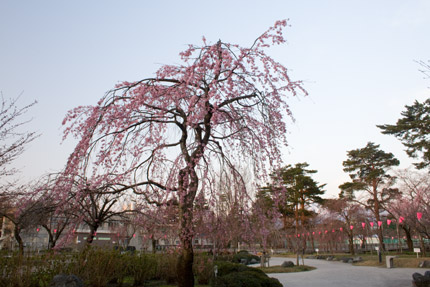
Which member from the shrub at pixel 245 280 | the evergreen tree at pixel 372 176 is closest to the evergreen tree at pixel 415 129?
the evergreen tree at pixel 372 176

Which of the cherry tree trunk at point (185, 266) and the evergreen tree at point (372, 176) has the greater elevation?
the evergreen tree at point (372, 176)

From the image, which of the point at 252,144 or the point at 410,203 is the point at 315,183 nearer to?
the point at 410,203

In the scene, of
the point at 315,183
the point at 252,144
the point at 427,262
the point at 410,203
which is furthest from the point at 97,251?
the point at 315,183

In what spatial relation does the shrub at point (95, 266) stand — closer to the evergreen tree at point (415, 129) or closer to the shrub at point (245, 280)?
the shrub at point (245, 280)

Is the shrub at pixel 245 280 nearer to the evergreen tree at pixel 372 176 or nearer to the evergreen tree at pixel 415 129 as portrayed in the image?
the evergreen tree at pixel 415 129

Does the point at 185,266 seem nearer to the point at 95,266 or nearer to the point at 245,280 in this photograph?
the point at 245,280

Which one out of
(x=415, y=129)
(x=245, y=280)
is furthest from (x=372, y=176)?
(x=245, y=280)

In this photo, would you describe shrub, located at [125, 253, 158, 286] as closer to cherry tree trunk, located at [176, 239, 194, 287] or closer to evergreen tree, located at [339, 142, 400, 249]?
cherry tree trunk, located at [176, 239, 194, 287]

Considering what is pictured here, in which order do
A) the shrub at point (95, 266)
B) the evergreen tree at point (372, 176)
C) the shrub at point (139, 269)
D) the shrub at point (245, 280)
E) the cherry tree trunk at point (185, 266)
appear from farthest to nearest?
1. the evergreen tree at point (372, 176)
2. the shrub at point (139, 269)
3. the shrub at point (95, 266)
4. the shrub at point (245, 280)
5. the cherry tree trunk at point (185, 266)

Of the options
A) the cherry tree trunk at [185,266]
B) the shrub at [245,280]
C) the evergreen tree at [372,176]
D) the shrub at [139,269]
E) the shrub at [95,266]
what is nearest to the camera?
the cherry tree trunk at [185,266]

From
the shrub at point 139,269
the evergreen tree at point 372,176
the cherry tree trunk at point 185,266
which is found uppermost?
the evergreen tree at point 372,176

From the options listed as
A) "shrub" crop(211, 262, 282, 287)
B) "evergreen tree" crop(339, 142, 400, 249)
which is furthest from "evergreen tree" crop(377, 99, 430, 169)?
"shrub" crop(211, 262, 282, 287)

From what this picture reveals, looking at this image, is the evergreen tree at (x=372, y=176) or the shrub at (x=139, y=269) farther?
the evergreen tree at (x=372, y=176)


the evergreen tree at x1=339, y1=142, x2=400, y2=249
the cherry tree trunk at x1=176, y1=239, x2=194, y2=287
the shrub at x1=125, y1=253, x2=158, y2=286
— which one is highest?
the evergreen tree at x1=339, y1=142, x2=400, y2=249
